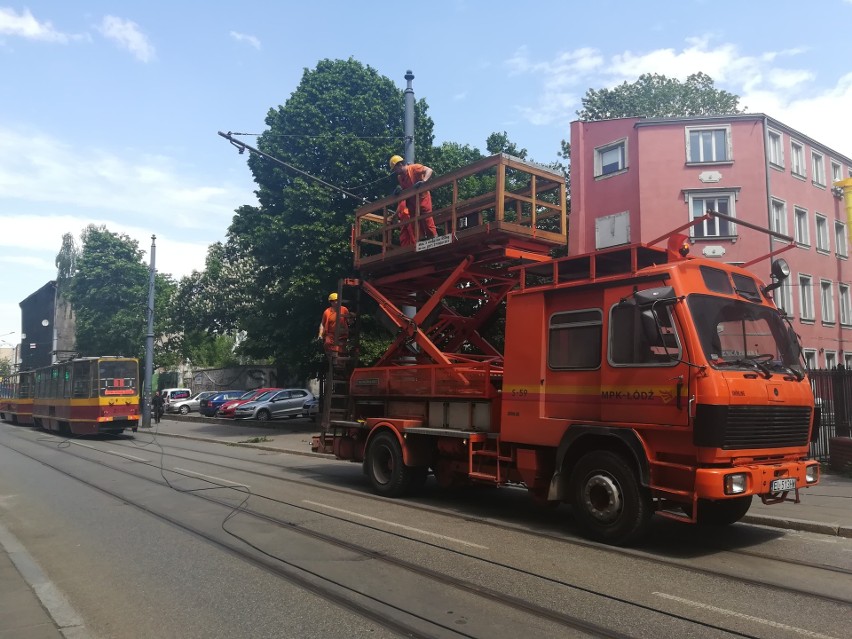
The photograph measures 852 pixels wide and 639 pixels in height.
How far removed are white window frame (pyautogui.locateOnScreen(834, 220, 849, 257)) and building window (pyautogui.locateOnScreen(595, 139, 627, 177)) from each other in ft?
37.8

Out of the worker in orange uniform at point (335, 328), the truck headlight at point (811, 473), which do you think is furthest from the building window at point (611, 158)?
the truck headlight at point (811, 473)

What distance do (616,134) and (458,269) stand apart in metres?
21.5

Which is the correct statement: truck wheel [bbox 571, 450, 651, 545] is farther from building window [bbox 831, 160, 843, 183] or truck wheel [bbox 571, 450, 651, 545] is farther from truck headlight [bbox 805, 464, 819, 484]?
building window [bbox 831, 160, 843, 183]

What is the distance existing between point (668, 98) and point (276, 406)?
31.3 metres

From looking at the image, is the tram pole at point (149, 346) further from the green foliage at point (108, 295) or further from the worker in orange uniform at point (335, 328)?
the green foliage at point (108, 295)

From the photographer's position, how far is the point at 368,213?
12203 millimetres

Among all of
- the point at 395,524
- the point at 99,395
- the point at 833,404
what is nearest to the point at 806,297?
the point at 833,404

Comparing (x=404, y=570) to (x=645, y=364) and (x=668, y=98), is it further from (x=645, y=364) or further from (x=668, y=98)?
(x=668, y=98)

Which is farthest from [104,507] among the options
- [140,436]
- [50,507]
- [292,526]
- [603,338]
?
[140,436]

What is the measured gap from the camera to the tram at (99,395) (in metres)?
22.6

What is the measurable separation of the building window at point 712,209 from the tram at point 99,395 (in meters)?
22.8

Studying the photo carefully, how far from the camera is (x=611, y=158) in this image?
2866 cm

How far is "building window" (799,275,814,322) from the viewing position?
1103 inches

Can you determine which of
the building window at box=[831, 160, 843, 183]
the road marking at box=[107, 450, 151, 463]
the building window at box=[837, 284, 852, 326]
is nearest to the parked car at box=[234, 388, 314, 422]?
the road marking at box=[107, 450, 151, 463]
